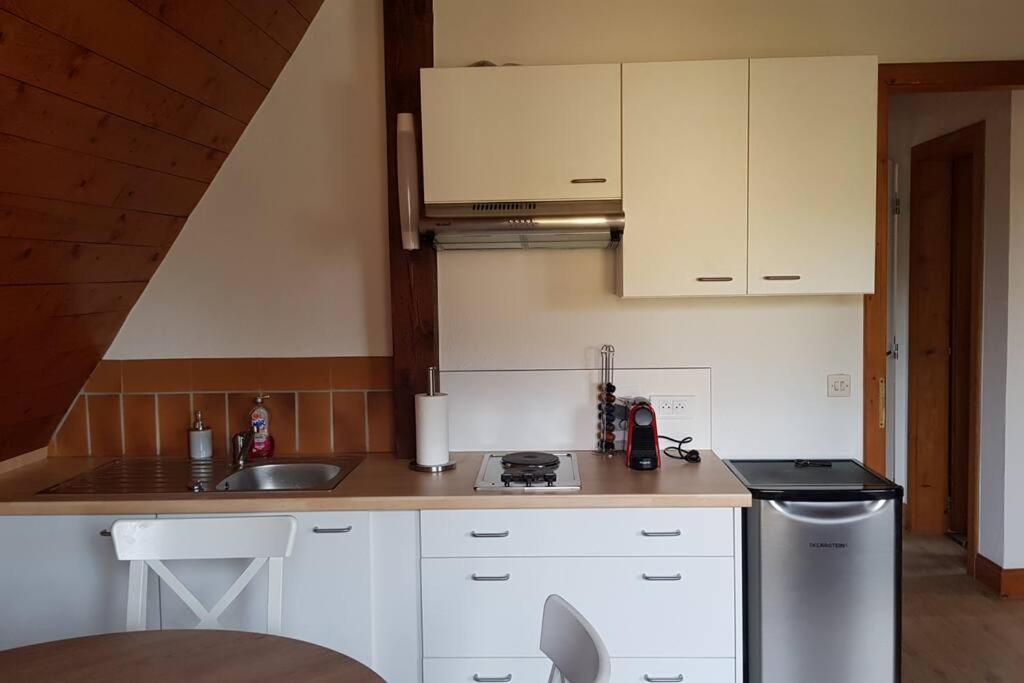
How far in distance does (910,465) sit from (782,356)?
6.79 feet

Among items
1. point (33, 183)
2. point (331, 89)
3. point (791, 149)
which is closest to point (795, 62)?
point (791, 149)

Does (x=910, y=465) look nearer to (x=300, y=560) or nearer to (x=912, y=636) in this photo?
(x=912, y=636)

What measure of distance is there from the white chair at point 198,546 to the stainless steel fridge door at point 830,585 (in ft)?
4.54

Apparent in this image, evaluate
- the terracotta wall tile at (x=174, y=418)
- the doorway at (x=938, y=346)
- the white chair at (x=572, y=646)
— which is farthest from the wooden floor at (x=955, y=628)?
the terracotta wall tile at (x=174, y=418)

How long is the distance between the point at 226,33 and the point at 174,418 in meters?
1.43

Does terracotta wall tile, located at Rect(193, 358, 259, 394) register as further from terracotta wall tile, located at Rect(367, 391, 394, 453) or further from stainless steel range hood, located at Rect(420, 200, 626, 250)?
stainless steel range hood, located at Rect(420, 200, 626, 250)

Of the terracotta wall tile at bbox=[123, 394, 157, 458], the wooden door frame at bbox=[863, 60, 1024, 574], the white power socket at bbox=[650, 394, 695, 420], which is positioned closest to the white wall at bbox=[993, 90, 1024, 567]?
the wooden door frame at bbox=[863, 60, 1024, 574]

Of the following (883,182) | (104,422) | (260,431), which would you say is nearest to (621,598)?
(260,431)

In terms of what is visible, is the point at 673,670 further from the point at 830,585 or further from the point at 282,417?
the point at 282,417

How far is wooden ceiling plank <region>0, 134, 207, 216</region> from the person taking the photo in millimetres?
1743

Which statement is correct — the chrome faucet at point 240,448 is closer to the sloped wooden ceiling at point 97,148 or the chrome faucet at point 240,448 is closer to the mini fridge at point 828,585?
the sloped wooden ceiling at point 97,148

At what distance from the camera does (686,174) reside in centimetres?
231

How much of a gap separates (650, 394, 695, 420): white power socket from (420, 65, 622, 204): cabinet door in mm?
811

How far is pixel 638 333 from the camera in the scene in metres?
2.69
